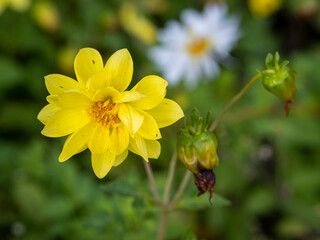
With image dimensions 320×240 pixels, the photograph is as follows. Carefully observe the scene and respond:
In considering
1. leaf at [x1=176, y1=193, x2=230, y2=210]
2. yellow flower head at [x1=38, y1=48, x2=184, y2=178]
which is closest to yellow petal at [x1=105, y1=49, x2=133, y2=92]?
yellow flower head at [x1=38, y1=48, x2=184, y2=178]

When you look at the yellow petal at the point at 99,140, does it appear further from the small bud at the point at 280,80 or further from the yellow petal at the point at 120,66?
the small bud at the point at 280,80

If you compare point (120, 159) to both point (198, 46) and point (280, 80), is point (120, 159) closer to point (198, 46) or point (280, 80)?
point (280, 80)

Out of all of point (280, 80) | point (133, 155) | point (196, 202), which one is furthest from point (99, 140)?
point (133, 155)

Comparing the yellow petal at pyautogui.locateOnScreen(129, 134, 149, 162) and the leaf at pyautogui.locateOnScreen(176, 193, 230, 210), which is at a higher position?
the yellow petal at pyautogui.locateOnScreen(129, 134, 149, 162)

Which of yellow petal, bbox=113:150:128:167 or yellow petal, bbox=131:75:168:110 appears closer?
yellow petal, bbox=131:75:168:110

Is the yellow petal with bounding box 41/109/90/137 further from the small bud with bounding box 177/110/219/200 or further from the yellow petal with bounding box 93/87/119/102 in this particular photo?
the small bud with bounding box 177/110/219/200

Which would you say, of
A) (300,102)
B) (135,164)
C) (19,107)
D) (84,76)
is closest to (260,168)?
(300,102)

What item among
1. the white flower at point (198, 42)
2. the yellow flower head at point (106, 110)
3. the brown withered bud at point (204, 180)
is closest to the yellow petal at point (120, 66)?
the yellow flower head at point (106, 110)
